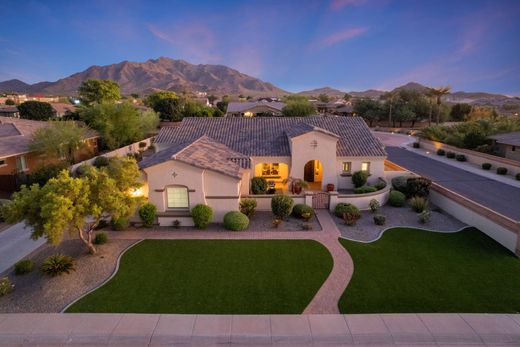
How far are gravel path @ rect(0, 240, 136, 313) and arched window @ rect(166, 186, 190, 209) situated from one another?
3858 mm

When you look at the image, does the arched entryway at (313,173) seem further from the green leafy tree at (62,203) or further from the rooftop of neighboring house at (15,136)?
the rooftop of neighboring house at (15,136)

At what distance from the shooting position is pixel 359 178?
27.4 m

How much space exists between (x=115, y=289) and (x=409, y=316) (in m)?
12.4

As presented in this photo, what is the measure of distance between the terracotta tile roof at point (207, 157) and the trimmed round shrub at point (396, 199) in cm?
1176

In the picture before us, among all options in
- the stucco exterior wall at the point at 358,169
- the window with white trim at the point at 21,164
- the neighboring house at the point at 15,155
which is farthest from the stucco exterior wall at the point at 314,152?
the window with white trim at the point at 21,164

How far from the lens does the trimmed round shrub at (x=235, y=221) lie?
19484 mm

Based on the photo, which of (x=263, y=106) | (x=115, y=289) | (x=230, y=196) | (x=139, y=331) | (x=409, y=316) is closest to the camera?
(x=139, y=331)

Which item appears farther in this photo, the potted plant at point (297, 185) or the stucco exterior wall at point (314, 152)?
the stucco exterior wall at point (314, 152)

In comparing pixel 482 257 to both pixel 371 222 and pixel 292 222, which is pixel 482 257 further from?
pixel 292 222

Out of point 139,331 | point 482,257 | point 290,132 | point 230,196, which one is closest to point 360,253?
point 482,257

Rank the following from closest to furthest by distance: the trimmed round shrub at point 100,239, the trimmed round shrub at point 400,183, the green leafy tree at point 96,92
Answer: the trimmed round shrub at point 100,239 < the trimmed round shrub at point 400,183 < the green leafy tree at point 96,92

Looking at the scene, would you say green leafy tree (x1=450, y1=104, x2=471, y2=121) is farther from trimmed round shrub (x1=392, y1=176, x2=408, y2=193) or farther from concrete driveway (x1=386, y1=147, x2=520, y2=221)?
trimmed round shrub (x1=392, y1=176, x2=408, y2=193)

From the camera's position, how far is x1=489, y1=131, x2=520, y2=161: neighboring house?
35844 mm

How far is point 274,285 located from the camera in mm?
13844
